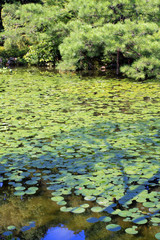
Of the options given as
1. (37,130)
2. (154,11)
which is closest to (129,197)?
(37,130)

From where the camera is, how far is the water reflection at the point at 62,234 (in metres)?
2.29

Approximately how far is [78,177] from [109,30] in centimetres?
838

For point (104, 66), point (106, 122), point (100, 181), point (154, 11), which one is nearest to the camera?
point (100, 181)

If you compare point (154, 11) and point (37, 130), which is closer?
point (37, 130)

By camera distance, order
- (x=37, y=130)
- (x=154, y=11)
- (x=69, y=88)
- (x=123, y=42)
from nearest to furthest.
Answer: (x=37, y=130)
(x=69, y=88)
(x=123, y=42)
(x=154, y=11)

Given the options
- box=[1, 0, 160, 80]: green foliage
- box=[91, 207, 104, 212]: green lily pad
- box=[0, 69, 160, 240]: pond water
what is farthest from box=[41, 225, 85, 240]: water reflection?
box=[1, 0, 160, 80]: green foliage

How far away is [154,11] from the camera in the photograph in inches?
452

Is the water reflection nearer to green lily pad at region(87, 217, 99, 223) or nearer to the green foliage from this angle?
green lily pad at region(87, 217, 99, 223)

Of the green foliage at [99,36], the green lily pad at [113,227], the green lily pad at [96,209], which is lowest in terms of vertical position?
the green lily pad at [113,227]

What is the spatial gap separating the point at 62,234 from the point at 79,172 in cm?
96

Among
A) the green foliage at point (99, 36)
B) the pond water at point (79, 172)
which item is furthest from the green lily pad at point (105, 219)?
the green foliage at point (99, 36)

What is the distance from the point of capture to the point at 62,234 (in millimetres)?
2326

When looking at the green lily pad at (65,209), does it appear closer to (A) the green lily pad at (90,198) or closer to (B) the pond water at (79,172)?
(B) the pond water at (79,172)

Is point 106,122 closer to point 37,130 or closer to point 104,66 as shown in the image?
point 37,130
